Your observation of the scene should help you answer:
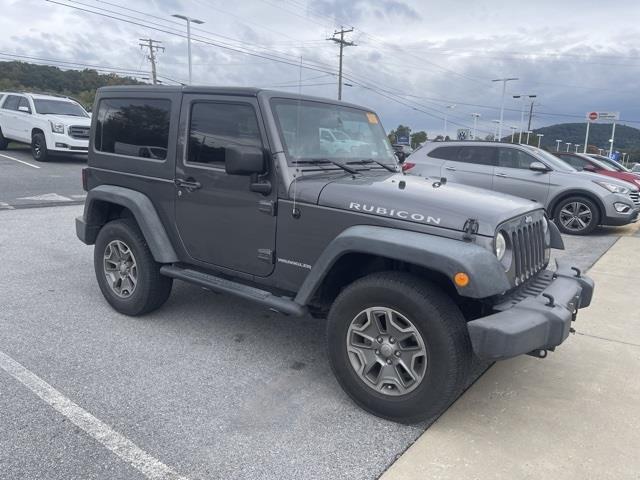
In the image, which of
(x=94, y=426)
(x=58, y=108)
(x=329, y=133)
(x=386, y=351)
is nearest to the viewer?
(x=94, y=426)

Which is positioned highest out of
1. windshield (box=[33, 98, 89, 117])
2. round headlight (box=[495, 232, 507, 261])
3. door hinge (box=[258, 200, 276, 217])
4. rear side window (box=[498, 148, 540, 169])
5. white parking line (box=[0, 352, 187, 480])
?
windshield (box=[33, 98, 89, 117])

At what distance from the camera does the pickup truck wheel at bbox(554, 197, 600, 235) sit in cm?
945

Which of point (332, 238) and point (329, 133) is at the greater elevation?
point (329, 133)

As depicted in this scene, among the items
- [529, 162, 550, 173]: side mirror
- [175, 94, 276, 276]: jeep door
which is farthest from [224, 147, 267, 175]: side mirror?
[529, 162, 550, 173]: side mirror

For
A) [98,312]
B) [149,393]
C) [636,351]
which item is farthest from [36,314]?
[636,351]

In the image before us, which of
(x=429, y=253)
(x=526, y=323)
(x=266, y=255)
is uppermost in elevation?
(x=429, y=253)

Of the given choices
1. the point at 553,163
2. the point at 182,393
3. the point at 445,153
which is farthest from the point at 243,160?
the point at 553,163

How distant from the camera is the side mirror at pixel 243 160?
320cm

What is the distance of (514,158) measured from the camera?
32.6 ft

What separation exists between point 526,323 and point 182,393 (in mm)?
2126

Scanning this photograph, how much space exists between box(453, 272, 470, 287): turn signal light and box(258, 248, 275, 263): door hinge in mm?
1349

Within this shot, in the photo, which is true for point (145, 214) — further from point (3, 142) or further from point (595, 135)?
point (595, 135)

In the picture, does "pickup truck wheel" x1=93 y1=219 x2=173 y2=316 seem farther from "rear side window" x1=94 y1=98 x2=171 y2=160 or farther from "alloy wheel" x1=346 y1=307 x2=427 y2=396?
"alloy wheel" x1=346 y1=307 x2=427 y2=396

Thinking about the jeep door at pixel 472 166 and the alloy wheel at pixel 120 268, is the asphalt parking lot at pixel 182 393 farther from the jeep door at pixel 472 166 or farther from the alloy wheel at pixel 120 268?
the jeep door at pixel 472 166
